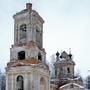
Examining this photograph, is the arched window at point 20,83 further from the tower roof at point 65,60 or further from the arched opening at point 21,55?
the tower roof at point 65,60

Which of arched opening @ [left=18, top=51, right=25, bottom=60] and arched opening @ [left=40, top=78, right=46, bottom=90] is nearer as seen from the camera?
arched opening @ [left=18, top=51, right=25, bottom=60]

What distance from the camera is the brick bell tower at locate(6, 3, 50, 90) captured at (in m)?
26.5

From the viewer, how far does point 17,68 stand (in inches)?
1062

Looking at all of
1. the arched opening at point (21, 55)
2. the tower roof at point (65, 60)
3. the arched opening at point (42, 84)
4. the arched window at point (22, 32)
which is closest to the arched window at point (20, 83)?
the arched opening at point (21, 55)

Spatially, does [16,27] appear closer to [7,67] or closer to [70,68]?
[7,67]

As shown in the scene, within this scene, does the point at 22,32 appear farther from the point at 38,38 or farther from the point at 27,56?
the point at 27,56

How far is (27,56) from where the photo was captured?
89.4 feet

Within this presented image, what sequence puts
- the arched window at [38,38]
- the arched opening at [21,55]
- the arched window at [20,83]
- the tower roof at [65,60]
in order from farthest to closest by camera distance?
the tower roof at [65,60] < the arched window at [38,38] < the arched opening at [21,55] < the arched window at [20,83]

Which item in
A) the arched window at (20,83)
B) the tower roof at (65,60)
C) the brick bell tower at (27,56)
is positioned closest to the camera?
the brick bell tower at (27,56)

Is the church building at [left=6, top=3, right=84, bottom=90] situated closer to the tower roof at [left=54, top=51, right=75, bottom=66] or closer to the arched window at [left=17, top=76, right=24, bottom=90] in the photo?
the arched window at [left=17, top=76, right=24, bottom=90]

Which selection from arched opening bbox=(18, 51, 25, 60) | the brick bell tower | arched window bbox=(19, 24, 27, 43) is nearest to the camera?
the brick bell tower

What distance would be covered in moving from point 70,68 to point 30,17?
1443 centimetres

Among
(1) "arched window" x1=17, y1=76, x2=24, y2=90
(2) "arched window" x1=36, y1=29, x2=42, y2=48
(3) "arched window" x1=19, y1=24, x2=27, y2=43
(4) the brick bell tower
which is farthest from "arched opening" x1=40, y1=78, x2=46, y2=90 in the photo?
(3) "arched window" x1=19, y1=24, x2=27, y2=43

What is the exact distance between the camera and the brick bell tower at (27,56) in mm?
26531
